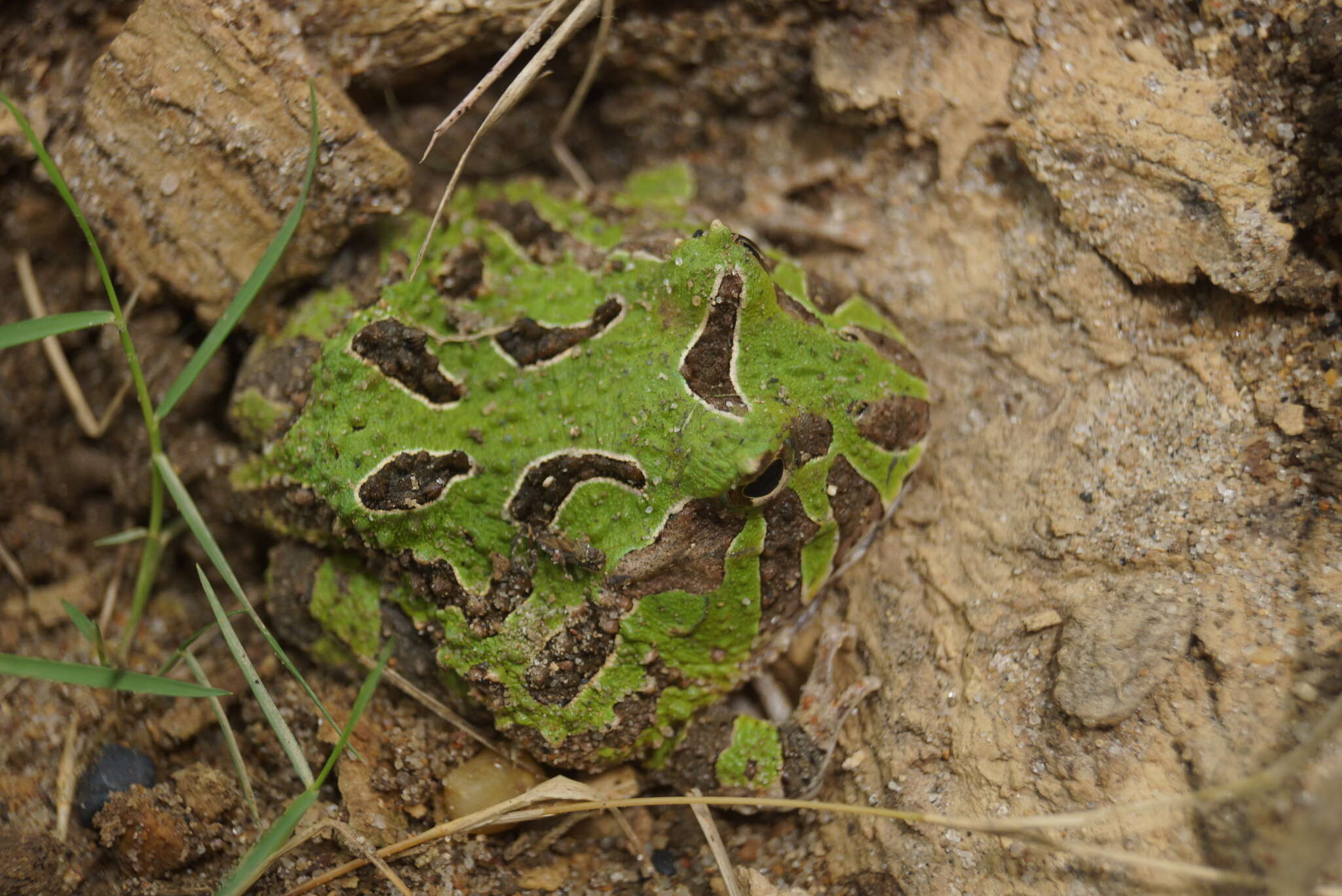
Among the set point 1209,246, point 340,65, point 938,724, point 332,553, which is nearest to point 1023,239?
point 1209,246

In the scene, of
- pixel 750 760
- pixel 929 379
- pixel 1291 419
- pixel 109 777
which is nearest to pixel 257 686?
pixel 109 777

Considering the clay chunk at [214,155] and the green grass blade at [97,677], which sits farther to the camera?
the clay chunk at [214,155]

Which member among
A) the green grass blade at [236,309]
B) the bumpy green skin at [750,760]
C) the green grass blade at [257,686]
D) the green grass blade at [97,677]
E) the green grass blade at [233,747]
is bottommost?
the bumpy green skin at [750,760]

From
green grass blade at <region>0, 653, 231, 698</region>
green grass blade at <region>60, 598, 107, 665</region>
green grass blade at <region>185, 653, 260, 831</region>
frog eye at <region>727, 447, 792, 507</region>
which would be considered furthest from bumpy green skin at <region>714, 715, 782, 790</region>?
green grass blade at <region>60, 598, 107, 665</region>

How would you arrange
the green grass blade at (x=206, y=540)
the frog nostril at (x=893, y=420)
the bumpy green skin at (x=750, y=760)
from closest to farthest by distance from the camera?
the green grass blade at (x=206, y=540) → the frog nostril at (x=893, y=420) → the bumpy green skin at (x=750, y=760)

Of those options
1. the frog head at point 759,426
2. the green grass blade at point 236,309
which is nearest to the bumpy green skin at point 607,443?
the frog head at point 759,426

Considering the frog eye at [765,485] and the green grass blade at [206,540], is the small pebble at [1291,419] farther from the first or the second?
the green grass blade at [206,540]

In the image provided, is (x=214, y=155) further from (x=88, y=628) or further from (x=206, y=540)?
(x=88, y=628)
